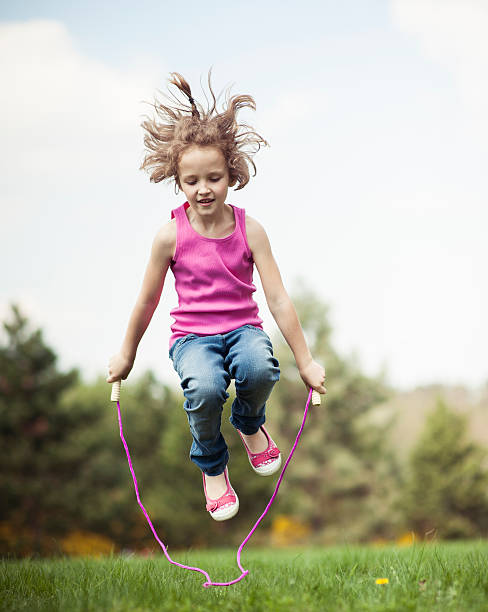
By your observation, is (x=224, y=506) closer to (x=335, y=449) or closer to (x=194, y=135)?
(x=194, y=135)

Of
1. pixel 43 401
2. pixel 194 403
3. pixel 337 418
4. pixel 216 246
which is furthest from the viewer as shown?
pixel 337 418

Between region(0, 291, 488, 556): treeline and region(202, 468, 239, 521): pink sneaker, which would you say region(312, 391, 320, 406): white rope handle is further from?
region(0, 291, 488, 556): treeline

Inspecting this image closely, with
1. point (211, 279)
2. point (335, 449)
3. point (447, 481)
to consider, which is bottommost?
point (447, 481)

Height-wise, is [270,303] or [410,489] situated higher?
[270,303]

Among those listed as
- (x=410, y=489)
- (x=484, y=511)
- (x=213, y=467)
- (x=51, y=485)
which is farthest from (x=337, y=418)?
(x=213, y=467)

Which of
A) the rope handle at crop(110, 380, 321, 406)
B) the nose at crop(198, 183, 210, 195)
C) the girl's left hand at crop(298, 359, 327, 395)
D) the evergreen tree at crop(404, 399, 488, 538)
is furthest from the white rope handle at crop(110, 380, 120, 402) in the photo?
the evergreen tree at crop(404, 399, 488, 538)

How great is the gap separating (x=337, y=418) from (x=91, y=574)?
83.9 feet

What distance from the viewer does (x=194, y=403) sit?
3.72 metres

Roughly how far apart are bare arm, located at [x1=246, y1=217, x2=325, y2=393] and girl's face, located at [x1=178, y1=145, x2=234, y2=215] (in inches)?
12.6

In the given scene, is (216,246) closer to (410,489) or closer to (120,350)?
(120,350)

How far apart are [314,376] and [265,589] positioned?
1.28 metres

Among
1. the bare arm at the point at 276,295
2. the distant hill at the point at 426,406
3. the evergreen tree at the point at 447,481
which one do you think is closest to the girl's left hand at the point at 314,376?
the bare arm at the point at 276,295

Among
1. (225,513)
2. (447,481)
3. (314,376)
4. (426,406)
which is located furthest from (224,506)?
(426,406)

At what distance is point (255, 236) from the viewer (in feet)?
13.3
